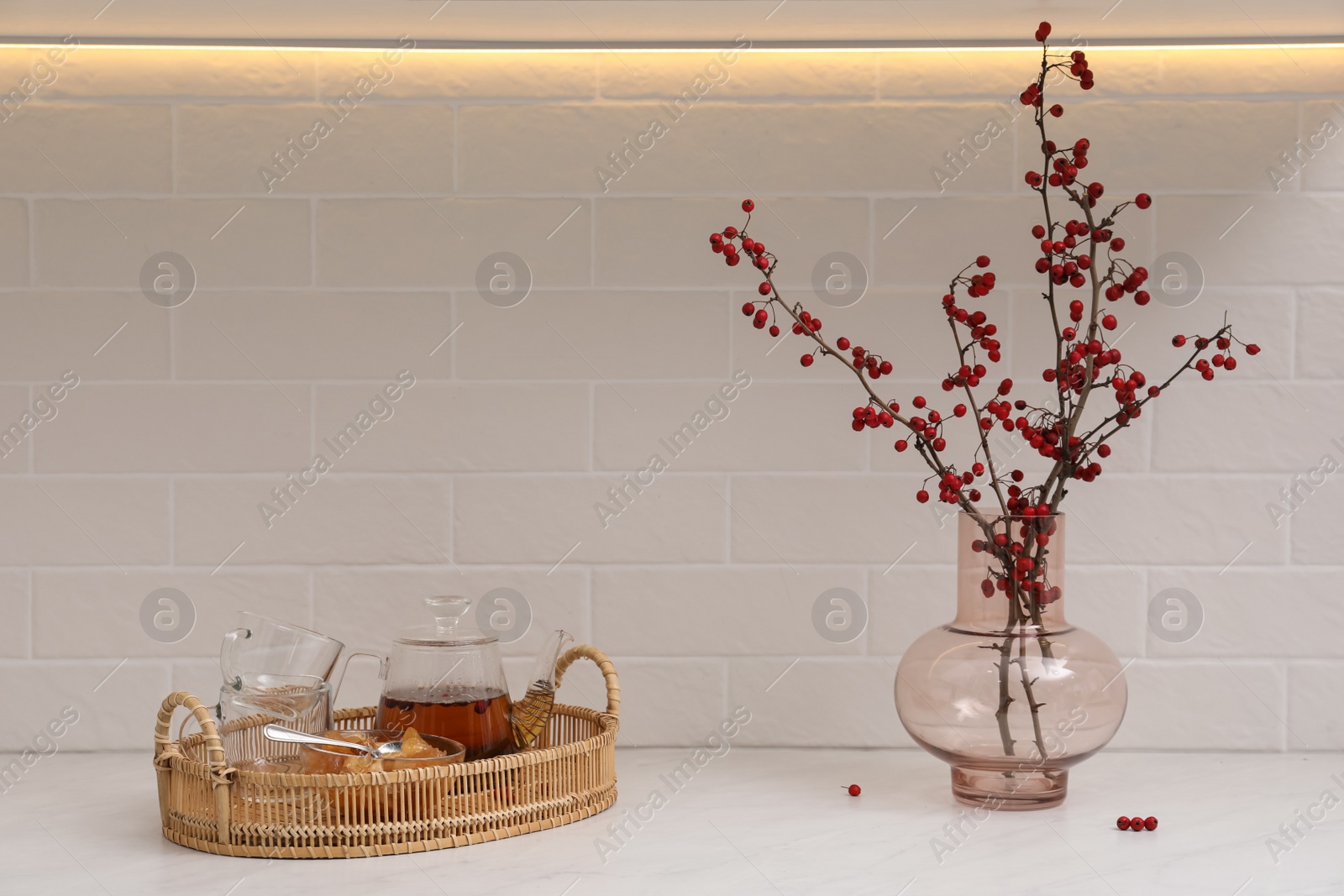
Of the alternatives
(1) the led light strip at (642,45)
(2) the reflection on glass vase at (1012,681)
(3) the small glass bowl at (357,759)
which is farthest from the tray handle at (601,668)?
(1) the led light strip at (642,45)

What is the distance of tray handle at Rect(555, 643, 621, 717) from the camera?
1.01 metres

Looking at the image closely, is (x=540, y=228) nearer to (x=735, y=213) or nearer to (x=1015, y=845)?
(x=735, y=213)

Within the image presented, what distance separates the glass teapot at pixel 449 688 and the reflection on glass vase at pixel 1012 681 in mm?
339

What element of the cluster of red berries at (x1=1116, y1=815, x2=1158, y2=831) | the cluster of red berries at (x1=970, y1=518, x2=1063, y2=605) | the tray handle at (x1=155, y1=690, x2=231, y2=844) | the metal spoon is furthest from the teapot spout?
the cluster of red berries at (x1=1116, y1=815, x2=1158, y2=831)

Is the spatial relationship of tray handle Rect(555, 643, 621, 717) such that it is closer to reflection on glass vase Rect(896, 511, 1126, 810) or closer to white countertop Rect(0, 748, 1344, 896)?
white countertop Rect(0, 748, 1344, 896)

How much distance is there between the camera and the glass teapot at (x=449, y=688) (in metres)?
0.98

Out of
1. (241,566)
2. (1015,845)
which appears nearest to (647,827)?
(1015,845)

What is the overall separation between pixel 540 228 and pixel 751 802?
59 cm

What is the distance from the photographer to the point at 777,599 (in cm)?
122

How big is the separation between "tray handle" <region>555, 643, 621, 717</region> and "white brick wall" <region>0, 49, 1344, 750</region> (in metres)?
0.14

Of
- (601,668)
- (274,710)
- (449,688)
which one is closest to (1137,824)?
(601,668)

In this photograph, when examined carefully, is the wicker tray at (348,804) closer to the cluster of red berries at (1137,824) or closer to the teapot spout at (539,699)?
the teapot spout at (539,699)

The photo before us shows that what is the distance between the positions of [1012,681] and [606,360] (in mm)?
503

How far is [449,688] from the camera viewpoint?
991mm
